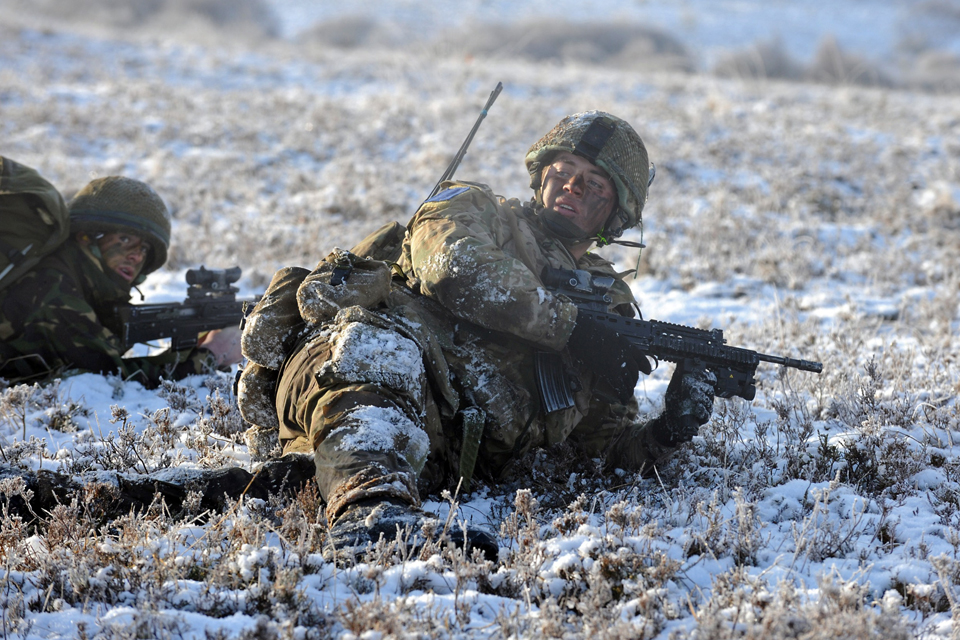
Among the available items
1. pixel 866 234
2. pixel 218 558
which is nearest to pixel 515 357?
pixel 218 558

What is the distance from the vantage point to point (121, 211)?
189 inches

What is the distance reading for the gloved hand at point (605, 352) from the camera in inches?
129

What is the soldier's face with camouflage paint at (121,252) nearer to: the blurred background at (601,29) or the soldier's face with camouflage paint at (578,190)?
the soldier's face with camouflage paint at (578,190)

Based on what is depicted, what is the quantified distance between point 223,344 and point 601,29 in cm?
2884

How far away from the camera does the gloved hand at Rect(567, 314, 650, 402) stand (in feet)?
10.7

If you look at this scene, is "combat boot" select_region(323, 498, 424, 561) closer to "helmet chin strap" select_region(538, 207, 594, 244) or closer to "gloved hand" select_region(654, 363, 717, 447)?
"gloved hand" select_region(654, 363, 717, 447)

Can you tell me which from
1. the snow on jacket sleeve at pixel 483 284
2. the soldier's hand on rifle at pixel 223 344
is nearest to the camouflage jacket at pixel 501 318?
the snow on jacket sleeve at pixel 483 284

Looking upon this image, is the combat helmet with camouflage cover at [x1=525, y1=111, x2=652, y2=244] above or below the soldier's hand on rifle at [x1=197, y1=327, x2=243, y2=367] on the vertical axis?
above

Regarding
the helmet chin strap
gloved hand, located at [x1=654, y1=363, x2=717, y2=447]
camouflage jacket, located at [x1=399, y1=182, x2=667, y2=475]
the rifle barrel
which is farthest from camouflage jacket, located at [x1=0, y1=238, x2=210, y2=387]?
the rifle barrel

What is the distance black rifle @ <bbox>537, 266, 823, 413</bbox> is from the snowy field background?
1.19 feet

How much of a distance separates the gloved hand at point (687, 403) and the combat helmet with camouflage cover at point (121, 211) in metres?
3.58

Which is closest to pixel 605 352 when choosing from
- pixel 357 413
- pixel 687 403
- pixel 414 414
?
pixel 687 403

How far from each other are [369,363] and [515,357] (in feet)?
2.57

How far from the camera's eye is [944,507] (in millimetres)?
2818
